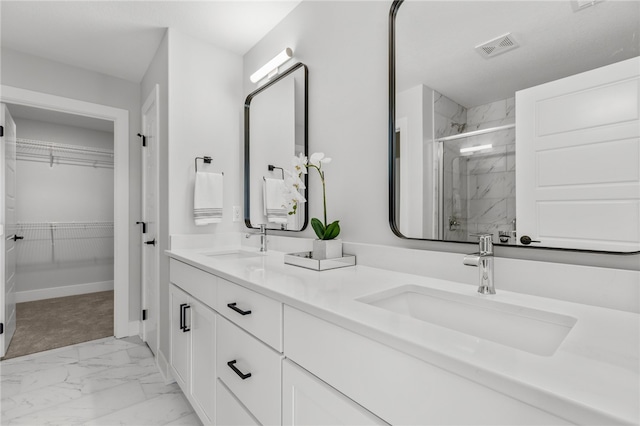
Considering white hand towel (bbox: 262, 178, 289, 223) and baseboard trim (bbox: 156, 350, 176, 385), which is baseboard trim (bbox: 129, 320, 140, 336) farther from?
white hand towel (bbox: 262, 178, 289, 223)

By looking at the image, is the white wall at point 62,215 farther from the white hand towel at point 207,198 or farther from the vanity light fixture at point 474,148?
the vanity light fixture at point 474,148

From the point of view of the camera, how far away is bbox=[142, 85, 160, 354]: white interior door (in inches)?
94.1

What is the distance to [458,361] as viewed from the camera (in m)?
0.52

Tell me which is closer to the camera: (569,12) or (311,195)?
(569,12)

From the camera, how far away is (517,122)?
96 cm

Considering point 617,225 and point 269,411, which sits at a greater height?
point 617,225

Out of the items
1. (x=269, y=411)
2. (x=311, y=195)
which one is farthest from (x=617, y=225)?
(x=311, y=195)

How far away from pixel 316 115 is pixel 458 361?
1.49 metres

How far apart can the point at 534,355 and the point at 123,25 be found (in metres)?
2.73

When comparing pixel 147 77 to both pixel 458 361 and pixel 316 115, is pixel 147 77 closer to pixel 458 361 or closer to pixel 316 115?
pixel 316 115

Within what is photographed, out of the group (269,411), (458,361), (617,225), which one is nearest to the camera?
(458,361)

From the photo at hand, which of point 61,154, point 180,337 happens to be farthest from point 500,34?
point 61,154

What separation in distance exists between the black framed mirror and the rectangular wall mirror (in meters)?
0.67

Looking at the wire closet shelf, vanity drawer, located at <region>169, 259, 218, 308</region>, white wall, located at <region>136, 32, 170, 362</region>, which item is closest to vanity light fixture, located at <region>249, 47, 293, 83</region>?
white wall, located at <region>136, 32, 170, 362</region>
